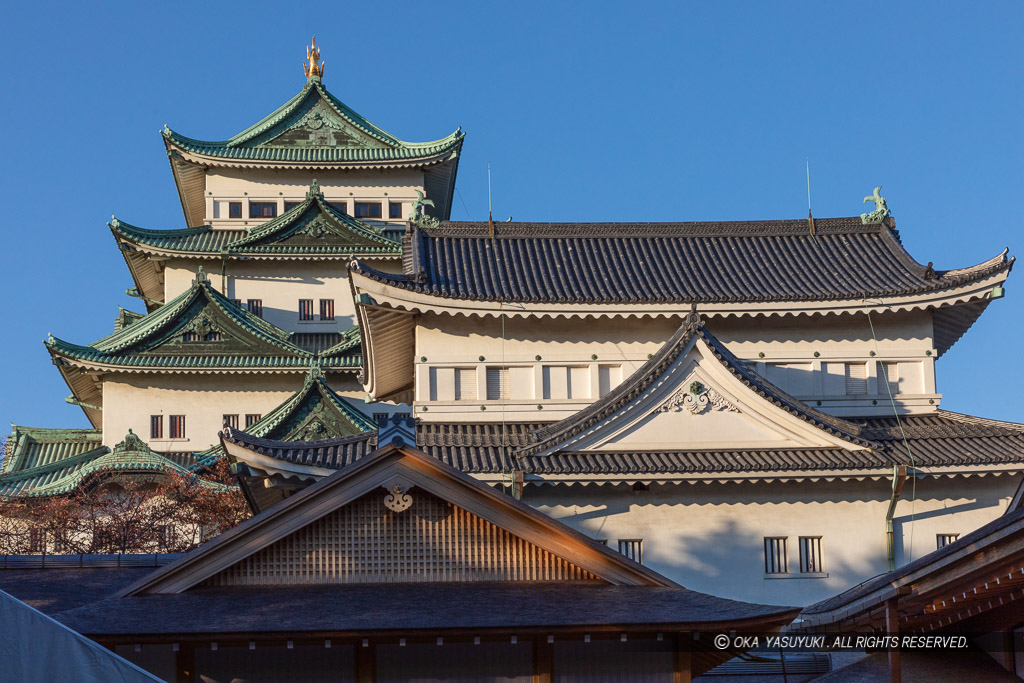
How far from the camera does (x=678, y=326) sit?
1116 inches

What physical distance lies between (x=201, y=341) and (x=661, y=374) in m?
21.1

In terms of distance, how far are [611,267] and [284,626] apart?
17.7 metres

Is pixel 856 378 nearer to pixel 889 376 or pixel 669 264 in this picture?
pixel 889 376

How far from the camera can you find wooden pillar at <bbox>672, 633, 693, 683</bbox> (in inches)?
576

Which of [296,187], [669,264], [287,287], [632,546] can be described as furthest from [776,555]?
[296,187]

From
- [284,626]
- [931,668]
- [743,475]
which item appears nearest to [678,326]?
[743,475]

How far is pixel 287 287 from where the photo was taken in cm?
4753

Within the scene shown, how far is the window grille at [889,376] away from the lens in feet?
93.0

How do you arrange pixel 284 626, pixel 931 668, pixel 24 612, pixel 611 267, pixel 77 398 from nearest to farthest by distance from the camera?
pixel 24 612, pixel 284 626, pixel 931 668, pixel 611 267, pixel 77 398

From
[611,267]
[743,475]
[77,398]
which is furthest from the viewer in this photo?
[77,398]

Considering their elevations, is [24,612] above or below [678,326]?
below

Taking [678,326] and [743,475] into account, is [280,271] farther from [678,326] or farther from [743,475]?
[743,475]

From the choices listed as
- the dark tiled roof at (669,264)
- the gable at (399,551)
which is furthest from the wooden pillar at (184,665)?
the dark tiled roof at (669,264)

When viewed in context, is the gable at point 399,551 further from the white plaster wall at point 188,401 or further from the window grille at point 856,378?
the white plaster wall at point 188,401
